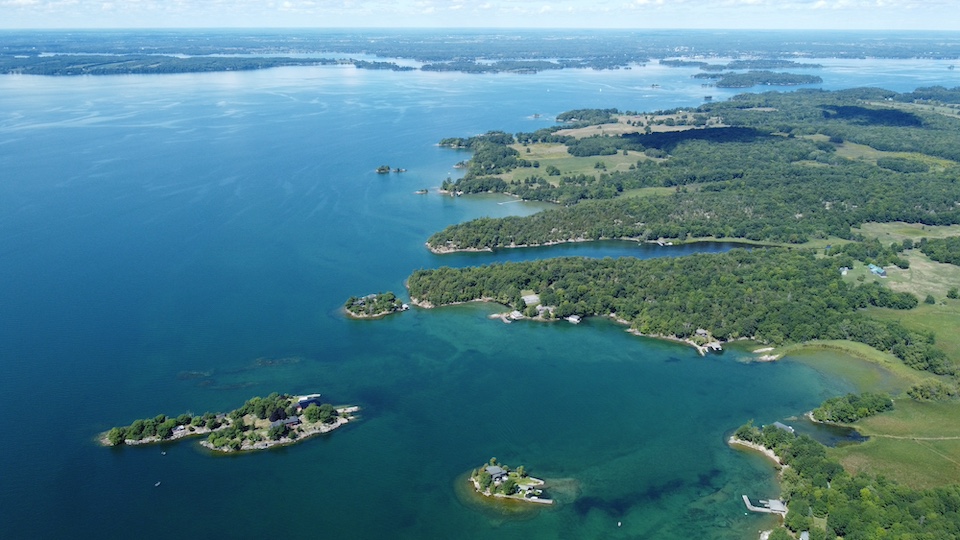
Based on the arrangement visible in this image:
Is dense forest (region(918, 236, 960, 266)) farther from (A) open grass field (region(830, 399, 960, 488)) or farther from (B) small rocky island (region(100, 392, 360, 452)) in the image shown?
(B) small rocky island (region(100, 392, 360, 452))

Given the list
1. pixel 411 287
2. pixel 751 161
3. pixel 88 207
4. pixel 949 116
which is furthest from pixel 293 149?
pixel 949 116

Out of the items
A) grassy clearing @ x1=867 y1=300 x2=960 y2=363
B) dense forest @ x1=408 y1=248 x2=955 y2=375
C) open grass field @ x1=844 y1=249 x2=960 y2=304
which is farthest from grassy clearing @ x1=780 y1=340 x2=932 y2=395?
open grass field @ x1=844 y1=249 x2=960 y2=304

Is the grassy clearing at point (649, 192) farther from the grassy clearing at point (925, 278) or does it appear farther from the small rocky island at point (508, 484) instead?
the small rocky island at point (508, 484)

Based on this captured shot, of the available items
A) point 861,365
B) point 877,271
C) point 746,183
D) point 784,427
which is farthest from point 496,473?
point 746,183

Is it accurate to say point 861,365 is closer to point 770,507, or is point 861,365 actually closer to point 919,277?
point 770,507

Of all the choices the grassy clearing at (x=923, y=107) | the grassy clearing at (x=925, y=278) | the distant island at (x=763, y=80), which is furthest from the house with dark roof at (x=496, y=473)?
the distant island at (x=763, y=80)
